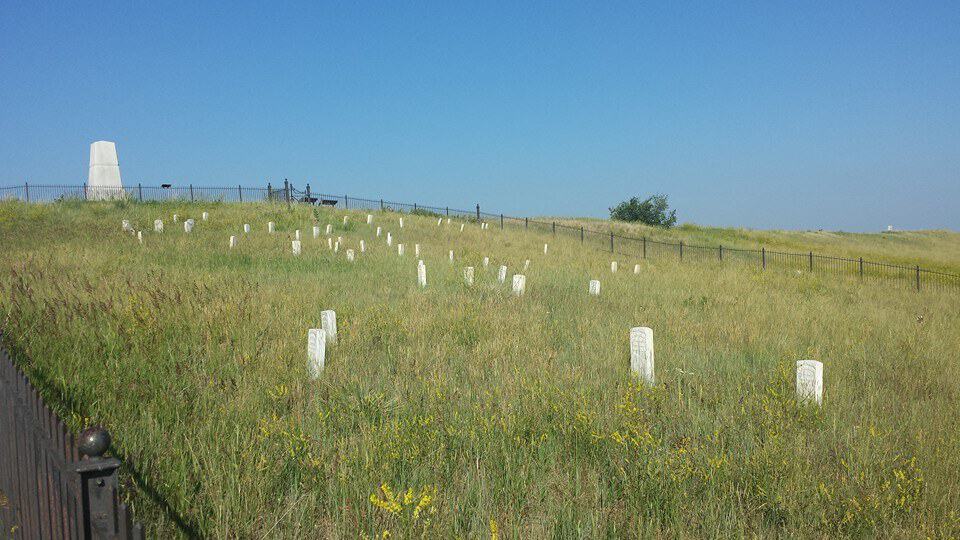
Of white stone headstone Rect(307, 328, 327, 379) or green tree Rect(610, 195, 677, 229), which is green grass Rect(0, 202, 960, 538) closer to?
white stone headstone Rect(307, 328, 327, 379)

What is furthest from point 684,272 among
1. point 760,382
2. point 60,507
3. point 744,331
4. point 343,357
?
point 60,507

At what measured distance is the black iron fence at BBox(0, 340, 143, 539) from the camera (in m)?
2.05

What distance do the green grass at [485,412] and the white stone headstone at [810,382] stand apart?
159mm

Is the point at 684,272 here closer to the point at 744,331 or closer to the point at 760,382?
the point at 744,331

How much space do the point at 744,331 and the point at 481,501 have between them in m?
7.14

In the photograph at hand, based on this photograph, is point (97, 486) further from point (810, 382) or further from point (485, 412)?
point (810, 382)

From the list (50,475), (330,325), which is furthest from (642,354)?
A: (50,475)

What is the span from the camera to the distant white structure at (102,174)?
110 feet

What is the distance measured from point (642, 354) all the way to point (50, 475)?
17.1 feet

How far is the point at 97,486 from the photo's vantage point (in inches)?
83.1

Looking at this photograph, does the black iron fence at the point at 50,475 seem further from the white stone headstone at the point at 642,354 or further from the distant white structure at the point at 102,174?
the distant white structure at the point at 102,174

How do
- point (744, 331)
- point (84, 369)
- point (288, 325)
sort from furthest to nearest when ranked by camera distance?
point (744, 331) < point (288, 325) < point (84, 369)

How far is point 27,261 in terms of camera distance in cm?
1262

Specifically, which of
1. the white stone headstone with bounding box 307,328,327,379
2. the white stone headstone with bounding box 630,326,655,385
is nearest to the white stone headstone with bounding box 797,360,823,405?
the white stone headstone with bounding box 630,326,655,385
